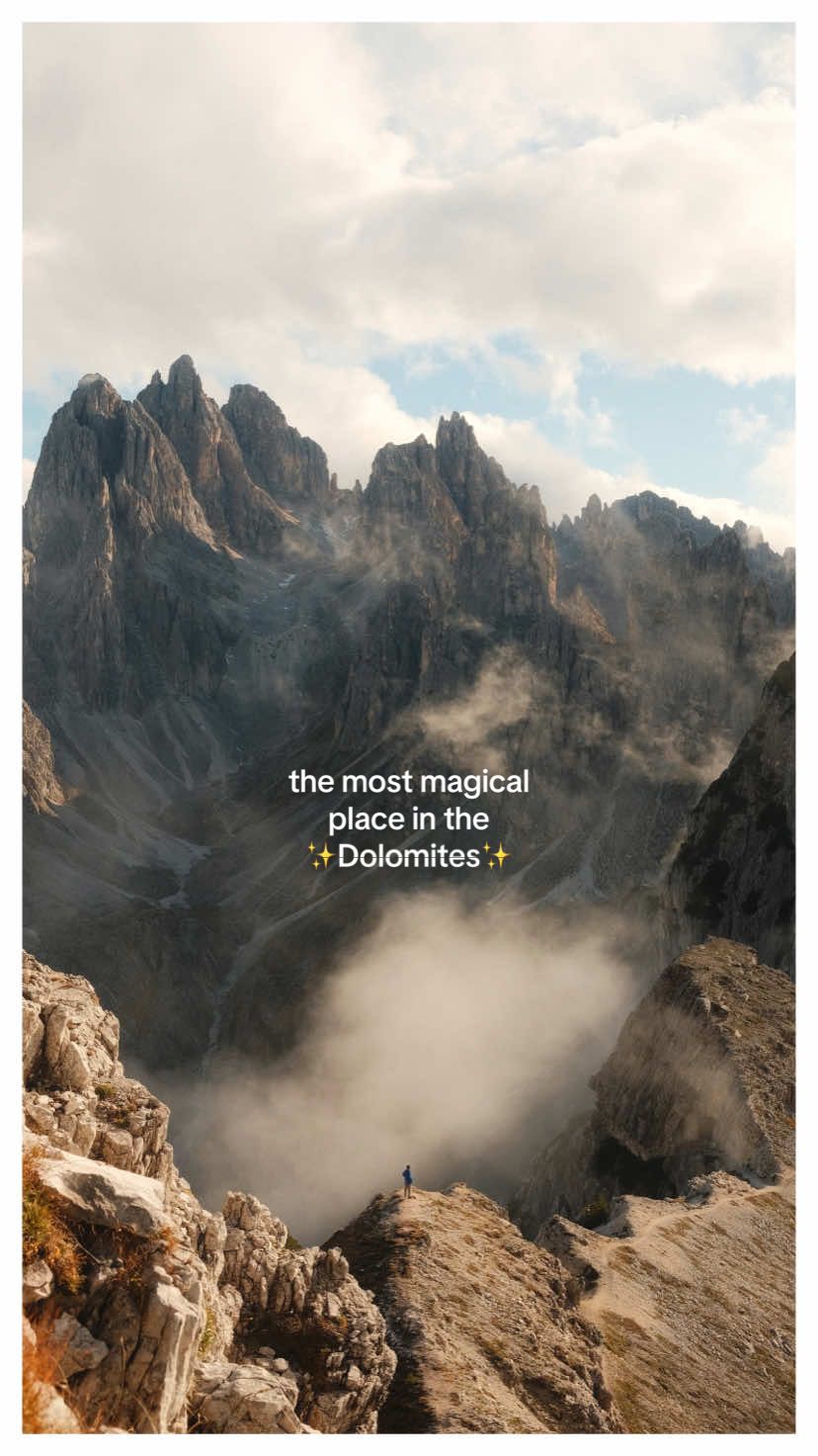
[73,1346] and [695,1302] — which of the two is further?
[695,1302]

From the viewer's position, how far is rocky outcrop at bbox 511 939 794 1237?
46.6 meters

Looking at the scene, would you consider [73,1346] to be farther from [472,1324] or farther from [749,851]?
[749,851]

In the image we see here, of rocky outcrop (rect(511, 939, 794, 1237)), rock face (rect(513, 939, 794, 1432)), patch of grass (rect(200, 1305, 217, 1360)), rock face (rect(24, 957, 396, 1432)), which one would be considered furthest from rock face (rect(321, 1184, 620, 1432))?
rocky outcrop (rect(511, 939, 794, 1237))

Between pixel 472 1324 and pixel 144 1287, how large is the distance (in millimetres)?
15481

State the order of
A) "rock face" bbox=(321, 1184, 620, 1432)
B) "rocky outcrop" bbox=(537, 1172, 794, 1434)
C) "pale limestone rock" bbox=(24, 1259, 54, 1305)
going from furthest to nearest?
"rocky outcrop" bbox=(537, 1172, 794, 1434)
"rock face" bbox=(321, 1184, 620, 1432)
"pale limestone rock" bbox=(24, 1259, 54, 1305)

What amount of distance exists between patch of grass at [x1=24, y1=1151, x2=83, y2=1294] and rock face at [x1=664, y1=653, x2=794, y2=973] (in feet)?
241

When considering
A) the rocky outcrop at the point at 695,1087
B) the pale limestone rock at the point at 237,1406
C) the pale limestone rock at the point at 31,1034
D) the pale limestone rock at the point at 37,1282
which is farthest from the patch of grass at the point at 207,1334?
the rocky outcrop at the point at 695,1087

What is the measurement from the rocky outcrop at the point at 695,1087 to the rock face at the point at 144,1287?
29.3m

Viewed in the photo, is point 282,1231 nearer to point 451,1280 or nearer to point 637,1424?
point 451,1280

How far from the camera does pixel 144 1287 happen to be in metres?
13.3

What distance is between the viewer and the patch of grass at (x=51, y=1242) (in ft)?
42.0

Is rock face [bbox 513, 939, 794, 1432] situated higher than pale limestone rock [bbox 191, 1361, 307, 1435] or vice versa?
pale limestone rock [bbox 191, 1361, 307, 1435]

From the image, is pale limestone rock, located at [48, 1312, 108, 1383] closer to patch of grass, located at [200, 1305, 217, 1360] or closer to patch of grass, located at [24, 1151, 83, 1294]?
patch of grass, located at [24, 1151, 83, 1294]

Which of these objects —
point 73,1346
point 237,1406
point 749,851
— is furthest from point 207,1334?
point 749,851
